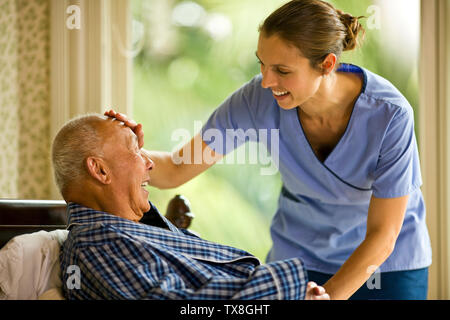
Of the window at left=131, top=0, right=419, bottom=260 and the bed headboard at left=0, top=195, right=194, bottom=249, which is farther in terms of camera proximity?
the window at left=131, top=0, right=419, bottom=260

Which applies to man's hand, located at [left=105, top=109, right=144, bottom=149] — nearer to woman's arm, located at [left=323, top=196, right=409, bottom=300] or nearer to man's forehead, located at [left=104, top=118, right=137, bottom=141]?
man's forehead, located at [left=104, top=118, right=137, bottom=141]

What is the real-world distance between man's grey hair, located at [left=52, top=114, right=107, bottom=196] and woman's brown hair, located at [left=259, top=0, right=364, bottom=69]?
55 centimetres

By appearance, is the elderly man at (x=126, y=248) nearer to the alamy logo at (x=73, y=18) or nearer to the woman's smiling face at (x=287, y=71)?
the woman's smiling face at (x=287, y=71)

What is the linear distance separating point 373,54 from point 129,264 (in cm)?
184

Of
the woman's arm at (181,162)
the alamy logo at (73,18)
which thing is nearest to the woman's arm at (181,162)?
the woman's arm at (181,162)

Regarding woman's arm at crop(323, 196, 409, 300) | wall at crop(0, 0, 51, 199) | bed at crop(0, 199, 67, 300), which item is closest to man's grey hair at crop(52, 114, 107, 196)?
bed at crop(0, 199, 67, 300)

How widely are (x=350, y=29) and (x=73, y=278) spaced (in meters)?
1.00

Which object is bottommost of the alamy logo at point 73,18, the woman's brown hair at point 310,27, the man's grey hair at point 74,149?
the man's grey hair at point 74,149

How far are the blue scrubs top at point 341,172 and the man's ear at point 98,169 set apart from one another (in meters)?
0.49

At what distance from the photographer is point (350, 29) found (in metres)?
1.49

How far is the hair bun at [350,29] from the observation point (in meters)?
1.49

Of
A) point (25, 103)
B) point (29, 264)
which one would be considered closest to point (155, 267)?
point (29, 264)

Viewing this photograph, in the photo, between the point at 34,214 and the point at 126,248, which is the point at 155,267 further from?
the point at 34,214

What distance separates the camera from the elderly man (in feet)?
3.71
